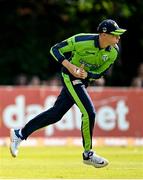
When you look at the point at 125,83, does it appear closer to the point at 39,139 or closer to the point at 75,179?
the point at 39,139

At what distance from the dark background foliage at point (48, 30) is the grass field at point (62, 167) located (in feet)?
31.4

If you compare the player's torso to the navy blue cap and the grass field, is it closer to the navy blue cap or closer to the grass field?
the navy blue cap

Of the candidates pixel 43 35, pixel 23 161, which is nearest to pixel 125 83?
pixel 43 35

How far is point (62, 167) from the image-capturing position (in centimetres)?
1340

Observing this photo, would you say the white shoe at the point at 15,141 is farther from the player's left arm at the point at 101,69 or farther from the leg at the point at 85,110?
the player's left arm at the point at 101,69

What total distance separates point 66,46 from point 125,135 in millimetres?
9766

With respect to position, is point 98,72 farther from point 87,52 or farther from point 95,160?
point 95,160

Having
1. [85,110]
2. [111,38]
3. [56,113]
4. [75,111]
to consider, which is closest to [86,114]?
[85,110]

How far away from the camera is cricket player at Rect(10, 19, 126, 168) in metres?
12.0

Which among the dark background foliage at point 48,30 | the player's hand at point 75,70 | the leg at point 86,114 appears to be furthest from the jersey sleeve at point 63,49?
the dark background foliage at point 48,30

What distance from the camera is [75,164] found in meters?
14.1

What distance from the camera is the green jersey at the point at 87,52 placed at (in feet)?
39.7

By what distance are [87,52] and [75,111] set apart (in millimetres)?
→ 9145

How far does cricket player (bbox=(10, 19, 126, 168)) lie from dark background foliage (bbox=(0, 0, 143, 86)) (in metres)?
14.3
